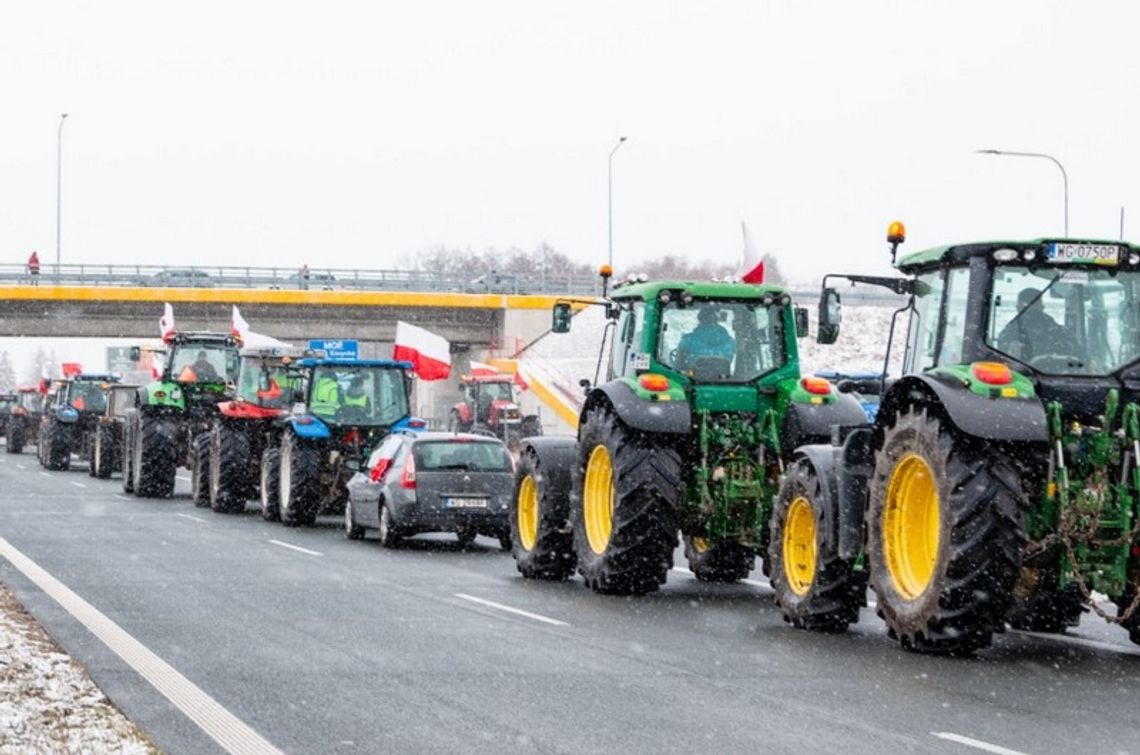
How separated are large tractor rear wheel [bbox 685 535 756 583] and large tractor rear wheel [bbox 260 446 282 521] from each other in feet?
33.8

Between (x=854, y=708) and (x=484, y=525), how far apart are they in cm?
1305

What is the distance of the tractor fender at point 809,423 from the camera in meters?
16.7

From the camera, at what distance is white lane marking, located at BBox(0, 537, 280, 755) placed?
9.08 metres

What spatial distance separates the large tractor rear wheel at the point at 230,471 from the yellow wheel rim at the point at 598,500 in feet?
45.3

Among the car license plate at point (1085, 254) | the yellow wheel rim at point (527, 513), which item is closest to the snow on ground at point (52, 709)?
the car license plate at point (1085, 254)

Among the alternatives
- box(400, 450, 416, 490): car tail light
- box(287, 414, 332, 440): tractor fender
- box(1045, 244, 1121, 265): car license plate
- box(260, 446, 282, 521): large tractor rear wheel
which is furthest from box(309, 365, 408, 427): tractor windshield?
box(1045, 244, 1121, 265): car license plate

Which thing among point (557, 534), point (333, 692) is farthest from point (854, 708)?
point (557, 534)

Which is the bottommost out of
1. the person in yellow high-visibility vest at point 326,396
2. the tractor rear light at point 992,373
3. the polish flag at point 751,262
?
the person in yellow high-visibility vest at point 326,396

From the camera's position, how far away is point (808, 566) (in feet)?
47.0

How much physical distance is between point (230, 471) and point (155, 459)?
15.5 ft

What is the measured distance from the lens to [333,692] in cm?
1064

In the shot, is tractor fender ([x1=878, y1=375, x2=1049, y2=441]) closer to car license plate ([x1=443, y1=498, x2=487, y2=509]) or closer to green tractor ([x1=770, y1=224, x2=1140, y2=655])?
green tractor ([x1=770, y1=224, x2=1140, y2=655])

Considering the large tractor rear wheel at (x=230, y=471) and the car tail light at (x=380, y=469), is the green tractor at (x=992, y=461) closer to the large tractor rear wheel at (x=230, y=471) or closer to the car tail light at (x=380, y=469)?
the car tail light at (x=380, y=469)

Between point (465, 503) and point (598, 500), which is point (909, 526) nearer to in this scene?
point (598, 500)
